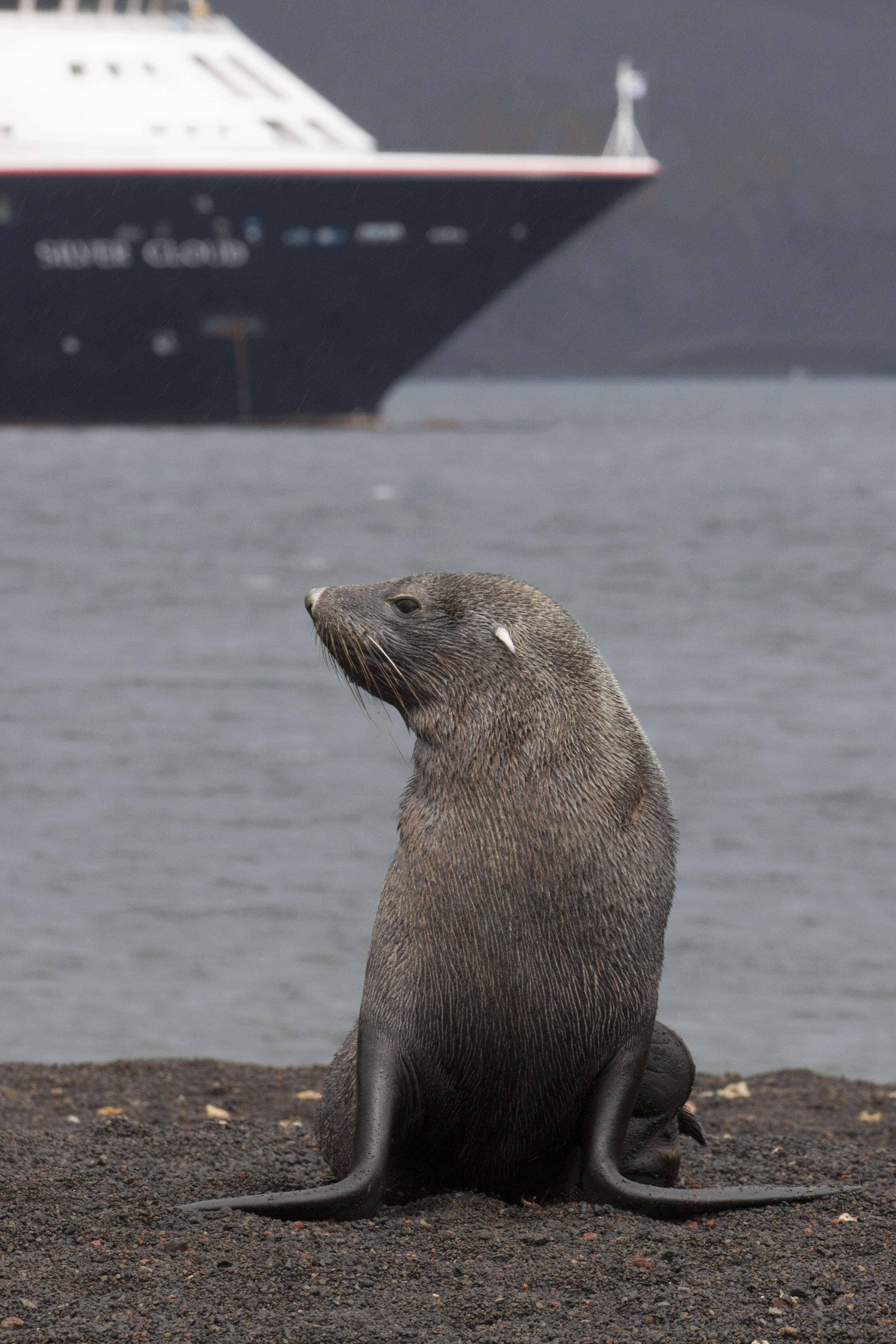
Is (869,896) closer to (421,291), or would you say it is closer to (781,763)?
(781,763)

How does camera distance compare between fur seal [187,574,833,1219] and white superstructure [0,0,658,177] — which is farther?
white superstructure [0,0,658,177]

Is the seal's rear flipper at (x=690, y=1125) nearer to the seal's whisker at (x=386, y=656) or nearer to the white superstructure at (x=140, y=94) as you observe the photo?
the seal's whisker at (x=386, y=656)

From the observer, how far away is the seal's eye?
15.1ft

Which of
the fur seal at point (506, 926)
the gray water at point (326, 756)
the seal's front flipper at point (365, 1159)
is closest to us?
the seal's front flipper at point (365, 1159)

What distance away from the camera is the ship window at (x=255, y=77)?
186ft

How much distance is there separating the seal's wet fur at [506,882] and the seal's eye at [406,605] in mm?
11

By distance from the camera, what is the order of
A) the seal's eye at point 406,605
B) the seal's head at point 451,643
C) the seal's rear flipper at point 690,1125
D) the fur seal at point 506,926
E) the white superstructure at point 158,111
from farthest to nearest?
the white superstructure at point 158,111 < the seal's rear flipper at point 690,1125 < the seal's eye at point 406,605 < the seal's head at point 451,643 < the fur seal at point 506,926

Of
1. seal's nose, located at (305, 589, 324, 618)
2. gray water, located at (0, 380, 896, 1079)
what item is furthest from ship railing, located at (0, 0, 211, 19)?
seal's nose, located at (305, 589, 324, 618)

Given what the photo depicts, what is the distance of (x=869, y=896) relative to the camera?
44.8ft

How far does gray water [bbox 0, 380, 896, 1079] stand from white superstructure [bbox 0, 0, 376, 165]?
34.4 ft

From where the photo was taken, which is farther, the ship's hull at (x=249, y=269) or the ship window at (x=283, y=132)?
the ship window at (x=283, y=132)

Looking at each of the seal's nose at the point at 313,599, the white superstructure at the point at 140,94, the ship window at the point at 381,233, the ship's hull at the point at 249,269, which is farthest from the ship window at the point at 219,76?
the seal's nose at the point at 313,599

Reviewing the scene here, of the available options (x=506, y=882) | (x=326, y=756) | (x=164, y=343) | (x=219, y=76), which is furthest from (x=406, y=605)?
(x=219, y=76)

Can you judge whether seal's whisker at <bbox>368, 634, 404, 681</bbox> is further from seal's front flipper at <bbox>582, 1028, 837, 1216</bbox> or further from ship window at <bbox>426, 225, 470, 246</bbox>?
ship window at <bbox>426, 225, 470, 246</bbox>
